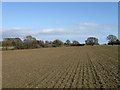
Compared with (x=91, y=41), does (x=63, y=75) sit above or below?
below

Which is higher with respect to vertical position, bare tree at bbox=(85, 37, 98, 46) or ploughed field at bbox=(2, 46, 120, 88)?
bare tree at bbox=(85, 37, 98, 46)

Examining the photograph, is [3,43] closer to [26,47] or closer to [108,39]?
[26,47]

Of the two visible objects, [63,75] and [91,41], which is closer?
[63,75]

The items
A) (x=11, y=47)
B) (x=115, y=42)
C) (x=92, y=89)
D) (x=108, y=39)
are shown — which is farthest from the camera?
(x=108, y=39)

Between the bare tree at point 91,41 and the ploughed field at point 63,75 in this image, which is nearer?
the ploughed field at point 63,75

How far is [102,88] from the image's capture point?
598 cm

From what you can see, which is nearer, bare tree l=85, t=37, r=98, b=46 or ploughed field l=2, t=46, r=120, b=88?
ploughed field l=2, t=46, r=120, b=88

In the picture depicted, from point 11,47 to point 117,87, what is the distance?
6286 centimetres

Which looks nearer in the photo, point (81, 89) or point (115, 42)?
point (81, 89)

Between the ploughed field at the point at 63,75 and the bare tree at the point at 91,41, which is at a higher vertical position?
the bare tree at the point at 91,41

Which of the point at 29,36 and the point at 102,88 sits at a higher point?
the point at 29,36

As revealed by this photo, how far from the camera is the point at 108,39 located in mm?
105812

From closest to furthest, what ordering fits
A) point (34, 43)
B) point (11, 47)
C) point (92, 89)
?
point (92, 89)
point (11, 47)
point (34, 43)

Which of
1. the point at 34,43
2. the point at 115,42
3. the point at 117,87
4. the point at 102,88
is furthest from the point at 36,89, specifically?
the point at 115,42
